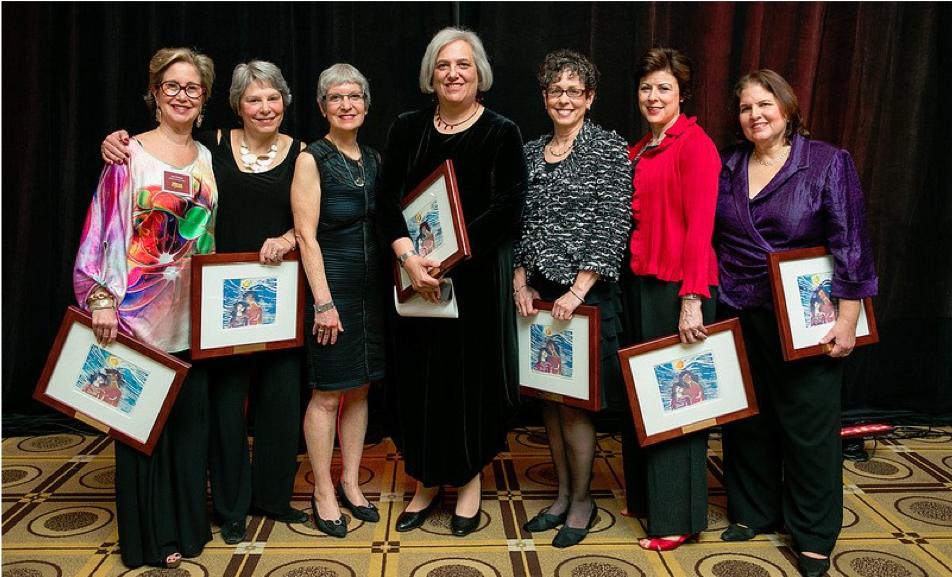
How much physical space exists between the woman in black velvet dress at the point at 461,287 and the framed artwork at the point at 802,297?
2.50 ft

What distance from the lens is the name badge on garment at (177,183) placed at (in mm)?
2148

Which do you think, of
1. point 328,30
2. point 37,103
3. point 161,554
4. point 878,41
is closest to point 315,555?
point 161,554

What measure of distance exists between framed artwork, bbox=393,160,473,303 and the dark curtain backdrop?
1.17 meters

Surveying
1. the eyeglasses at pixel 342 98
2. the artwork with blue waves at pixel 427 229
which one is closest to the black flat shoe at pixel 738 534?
the artwork with blue waves at pixel 427 229

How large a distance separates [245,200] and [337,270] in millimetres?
344

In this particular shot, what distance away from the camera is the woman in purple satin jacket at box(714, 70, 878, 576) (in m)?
2.16

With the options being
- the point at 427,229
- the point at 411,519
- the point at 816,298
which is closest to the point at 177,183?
the point at 427,229

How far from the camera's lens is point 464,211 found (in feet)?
7.54

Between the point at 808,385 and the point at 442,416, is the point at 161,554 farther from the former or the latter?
the point at 808,385

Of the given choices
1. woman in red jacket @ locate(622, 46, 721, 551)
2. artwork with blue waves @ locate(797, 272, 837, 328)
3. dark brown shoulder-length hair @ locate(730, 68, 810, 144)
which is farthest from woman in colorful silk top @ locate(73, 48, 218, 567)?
artwork with blue waves @ locate(797, 272, 837, 328)

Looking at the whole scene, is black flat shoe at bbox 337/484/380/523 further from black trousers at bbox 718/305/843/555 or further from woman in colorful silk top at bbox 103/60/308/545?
black trousers at bbox 718/305/843/555

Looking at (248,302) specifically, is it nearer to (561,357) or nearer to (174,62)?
(174,62)

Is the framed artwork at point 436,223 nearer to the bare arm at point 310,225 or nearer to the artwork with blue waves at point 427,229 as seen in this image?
the artwork with blue waves at point 427,229

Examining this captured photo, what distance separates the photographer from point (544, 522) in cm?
252
